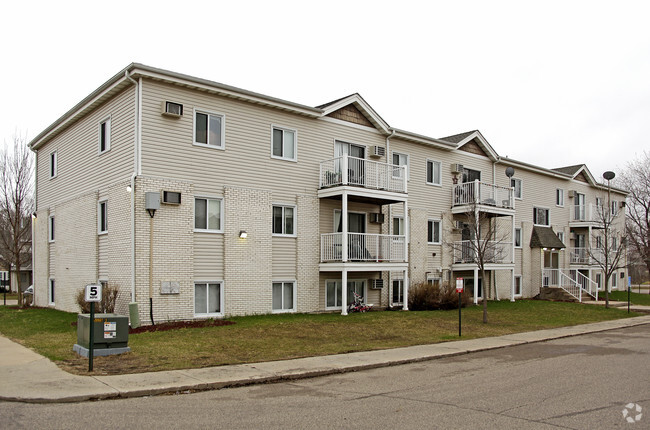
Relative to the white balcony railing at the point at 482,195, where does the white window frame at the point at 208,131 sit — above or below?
above

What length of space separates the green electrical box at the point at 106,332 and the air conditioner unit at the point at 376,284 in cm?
1318

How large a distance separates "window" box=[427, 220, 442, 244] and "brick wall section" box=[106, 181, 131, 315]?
14431 mm

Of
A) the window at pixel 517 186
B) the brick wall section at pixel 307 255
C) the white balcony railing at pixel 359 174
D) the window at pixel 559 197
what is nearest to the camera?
the brick wall section at pixel 307 255

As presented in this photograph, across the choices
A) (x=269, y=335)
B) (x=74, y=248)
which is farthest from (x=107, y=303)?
(x=74, y=248)

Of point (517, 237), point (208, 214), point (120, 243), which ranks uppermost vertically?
point (208, 214)

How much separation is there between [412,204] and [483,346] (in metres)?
12.2

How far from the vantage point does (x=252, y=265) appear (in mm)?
19516

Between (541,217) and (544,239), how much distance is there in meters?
1.64

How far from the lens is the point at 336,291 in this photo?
22.6m

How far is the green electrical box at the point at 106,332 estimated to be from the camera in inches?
447

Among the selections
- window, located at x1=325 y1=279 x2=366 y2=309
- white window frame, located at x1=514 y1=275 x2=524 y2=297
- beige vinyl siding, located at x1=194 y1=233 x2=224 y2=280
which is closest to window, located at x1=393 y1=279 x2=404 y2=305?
window, located at x1=325 y1=279 x2=366 y2=309

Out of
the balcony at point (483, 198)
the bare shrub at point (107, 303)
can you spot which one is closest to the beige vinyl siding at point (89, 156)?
the bare shrub at point (107, 303)

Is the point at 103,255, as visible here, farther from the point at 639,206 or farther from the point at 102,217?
the point at 639,206

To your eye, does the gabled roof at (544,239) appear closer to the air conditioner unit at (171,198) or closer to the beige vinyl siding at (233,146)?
the beige vinyl siding at (233,146)
